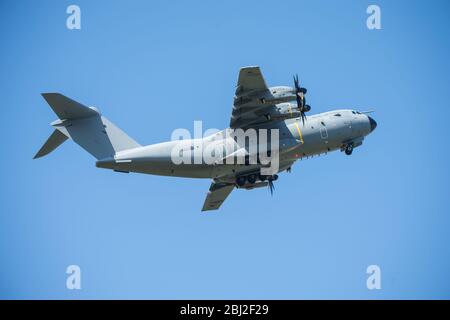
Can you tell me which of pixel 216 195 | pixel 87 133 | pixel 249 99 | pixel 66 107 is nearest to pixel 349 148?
pixel 249 99

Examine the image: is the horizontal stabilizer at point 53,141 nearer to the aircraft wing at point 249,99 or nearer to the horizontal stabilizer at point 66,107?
the horizontal stabilizer at point 66,107

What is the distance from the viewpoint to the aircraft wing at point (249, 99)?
25953mm

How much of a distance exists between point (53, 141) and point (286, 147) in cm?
867

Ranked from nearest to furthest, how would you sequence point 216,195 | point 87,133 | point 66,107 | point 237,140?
point 66,107, point 87,133, point 237,140, point 216,195

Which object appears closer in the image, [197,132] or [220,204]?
[197,132]

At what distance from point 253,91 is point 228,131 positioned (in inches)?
86.3

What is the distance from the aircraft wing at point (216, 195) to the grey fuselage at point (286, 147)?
1.45m

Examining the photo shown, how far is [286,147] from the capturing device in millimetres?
28156

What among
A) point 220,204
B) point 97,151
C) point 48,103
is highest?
point 48,103

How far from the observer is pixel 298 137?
94.4 ft

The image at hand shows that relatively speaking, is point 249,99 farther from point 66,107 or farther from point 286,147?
point 66,107

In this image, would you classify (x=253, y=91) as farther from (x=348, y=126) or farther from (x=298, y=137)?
(x=348, y=126)
